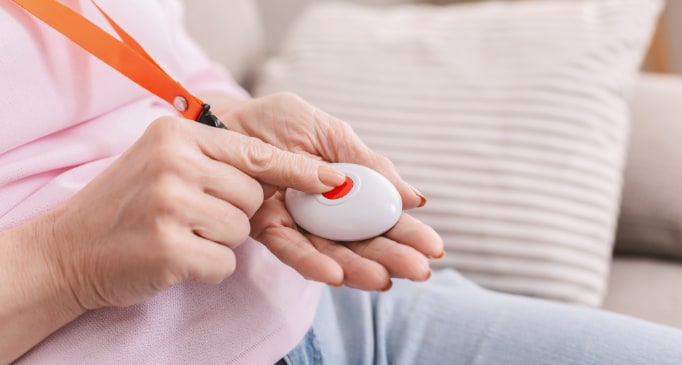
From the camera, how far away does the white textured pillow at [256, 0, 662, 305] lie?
93 cm

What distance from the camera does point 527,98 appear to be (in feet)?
3.28

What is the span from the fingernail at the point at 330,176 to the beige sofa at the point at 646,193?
52cm

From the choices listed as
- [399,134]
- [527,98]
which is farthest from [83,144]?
[527,98]

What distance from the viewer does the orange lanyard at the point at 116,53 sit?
1.85ft

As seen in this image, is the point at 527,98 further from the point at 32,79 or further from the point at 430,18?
the point at 32,79

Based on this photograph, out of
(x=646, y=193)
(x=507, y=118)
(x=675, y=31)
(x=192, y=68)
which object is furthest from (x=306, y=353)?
(x=675, y=31)

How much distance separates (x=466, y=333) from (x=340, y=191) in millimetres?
208

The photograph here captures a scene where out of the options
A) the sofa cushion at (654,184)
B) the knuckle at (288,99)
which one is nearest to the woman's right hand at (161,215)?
the knuckle at (288,99)

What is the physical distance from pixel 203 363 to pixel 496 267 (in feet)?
1.58

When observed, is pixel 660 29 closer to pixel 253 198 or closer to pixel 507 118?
pixel 507 118

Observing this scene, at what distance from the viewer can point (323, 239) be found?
599mm

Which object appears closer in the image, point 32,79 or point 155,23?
point 32,79

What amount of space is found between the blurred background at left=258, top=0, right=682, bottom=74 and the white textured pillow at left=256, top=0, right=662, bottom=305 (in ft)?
2.66

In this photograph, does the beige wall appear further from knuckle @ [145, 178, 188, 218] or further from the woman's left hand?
knuckle @ [145, 178, 188, 218]
